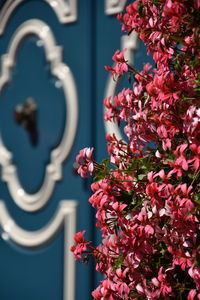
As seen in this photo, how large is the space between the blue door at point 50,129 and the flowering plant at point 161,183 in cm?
81

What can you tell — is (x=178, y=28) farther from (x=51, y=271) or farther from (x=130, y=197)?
(x=51, y=271)

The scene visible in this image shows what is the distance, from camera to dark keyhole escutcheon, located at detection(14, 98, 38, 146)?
2387 millimetres

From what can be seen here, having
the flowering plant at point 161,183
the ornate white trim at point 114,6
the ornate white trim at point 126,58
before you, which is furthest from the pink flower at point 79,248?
the ornate white trim at point 114,6

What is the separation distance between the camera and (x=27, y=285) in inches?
90.7

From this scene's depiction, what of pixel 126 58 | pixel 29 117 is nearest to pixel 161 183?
pixel 126 58

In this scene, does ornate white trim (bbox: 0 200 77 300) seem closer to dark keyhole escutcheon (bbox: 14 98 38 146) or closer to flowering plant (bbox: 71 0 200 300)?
dark keyhole escutcheon (bbox: 14 98 38 146)

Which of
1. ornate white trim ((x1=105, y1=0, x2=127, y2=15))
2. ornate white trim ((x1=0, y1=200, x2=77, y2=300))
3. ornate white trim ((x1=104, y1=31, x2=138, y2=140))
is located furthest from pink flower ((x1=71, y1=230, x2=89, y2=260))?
ornate white trim ((x1=105, y1=0, x2=127, y2=15))

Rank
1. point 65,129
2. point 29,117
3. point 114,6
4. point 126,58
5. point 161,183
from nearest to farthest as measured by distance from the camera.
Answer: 1. point 161,183
2. point 126,58
3. point 114,6
4. point 65,129
5. point 29,117

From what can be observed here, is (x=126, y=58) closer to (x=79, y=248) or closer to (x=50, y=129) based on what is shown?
(x=50, y=129)

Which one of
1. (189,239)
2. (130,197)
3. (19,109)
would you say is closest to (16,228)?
(19,109)

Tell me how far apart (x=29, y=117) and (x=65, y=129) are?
0.23m

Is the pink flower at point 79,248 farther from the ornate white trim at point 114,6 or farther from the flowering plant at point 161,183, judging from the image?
the ornate white trim at point 114,6

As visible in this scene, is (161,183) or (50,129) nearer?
(161,183)

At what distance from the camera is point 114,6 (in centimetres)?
210
